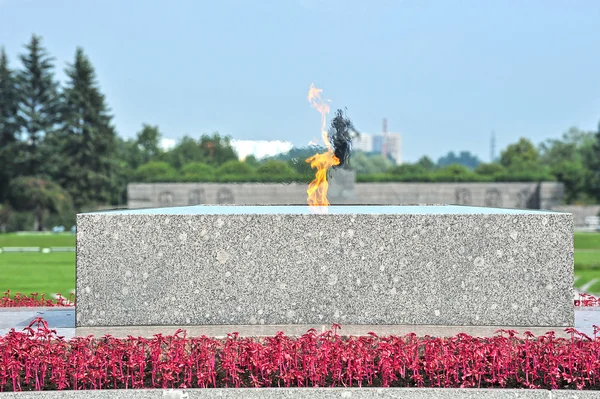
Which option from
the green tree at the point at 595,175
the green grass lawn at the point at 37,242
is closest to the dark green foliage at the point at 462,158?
the green tree at the point at 595,175

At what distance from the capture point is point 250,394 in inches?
195

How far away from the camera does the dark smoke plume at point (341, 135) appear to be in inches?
Result: 368

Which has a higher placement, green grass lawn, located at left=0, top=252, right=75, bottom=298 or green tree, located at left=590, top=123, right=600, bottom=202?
green tree, located at left=590, top=123, right=600, bottom=202

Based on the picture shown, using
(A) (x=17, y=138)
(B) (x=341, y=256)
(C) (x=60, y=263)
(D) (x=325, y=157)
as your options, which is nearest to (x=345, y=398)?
(B) (x=341, y=256)

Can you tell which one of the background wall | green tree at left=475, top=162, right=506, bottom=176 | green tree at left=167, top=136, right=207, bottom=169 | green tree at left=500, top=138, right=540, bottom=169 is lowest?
the background wall

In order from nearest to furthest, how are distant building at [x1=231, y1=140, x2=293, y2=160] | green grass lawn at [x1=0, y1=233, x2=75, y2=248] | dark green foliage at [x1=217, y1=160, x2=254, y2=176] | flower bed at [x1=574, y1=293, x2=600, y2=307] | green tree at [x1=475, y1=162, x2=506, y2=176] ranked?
flower bed at [x1=574, y1=293, x2=600, y2=307]
distant building at [x1=231, y1=140, x2=293, y2=160]
green grass lawn at [x1=0, y1=233, x2=75, y2=248]
dark green foliage at [x1=217, y1=160, x2=254, y2=176]
green tree at [x1=475, y1=162, x2=506, y2=176]

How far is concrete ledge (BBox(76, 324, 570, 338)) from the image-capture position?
6129mm

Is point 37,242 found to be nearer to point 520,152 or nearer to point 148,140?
point 148,140

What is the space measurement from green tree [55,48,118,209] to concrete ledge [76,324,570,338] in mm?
38583

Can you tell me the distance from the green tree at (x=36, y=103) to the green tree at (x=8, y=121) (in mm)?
365

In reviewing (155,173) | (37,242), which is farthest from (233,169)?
(37,242)

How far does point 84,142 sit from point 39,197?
4.67m

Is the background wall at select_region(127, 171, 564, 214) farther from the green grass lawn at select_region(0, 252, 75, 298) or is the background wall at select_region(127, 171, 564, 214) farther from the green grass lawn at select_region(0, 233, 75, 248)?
the green grass lawn at select_region(0, 252, 75, 298)

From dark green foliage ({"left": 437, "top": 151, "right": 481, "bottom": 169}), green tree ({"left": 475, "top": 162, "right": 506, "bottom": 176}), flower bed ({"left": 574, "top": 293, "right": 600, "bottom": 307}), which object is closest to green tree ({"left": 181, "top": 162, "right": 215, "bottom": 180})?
green tree ({"left": 475, "top": 162, "right": 506, "bottom": 176})
